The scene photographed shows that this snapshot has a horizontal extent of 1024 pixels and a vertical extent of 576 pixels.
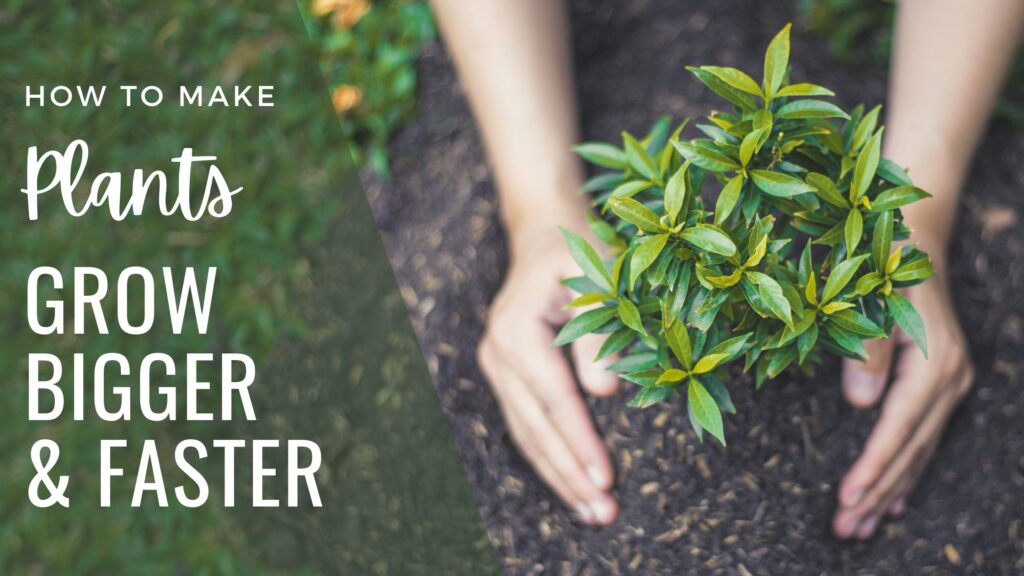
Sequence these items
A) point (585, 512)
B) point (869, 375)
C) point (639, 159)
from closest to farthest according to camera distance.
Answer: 1. point (639, 159)
2. point (869, 375)
3. point (585, 512)

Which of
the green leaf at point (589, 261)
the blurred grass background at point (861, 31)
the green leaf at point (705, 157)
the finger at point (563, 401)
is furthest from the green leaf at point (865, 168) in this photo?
the blurred grass background at point (861, 31)

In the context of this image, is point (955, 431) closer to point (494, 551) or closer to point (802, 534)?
point (802, 534)

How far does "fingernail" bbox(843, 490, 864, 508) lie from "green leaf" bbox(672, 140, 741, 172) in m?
1.03

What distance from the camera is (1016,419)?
2475mm

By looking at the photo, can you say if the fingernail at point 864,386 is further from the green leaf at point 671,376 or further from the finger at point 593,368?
the green leaf at point 671,376

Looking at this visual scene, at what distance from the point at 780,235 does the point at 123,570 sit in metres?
2.43

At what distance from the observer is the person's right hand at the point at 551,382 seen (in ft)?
7.52

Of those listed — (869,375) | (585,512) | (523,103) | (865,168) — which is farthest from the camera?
(523,103)

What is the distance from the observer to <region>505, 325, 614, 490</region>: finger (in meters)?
2.29

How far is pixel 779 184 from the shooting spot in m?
1.61

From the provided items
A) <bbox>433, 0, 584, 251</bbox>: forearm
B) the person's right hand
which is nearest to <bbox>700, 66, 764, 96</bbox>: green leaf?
the person's right hand

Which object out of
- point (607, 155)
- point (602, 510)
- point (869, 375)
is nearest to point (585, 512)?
point (602, 510)

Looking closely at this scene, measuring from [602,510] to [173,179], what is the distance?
206 cm

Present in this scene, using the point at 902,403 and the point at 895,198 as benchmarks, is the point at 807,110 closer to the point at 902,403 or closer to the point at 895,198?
the point at 895,198
